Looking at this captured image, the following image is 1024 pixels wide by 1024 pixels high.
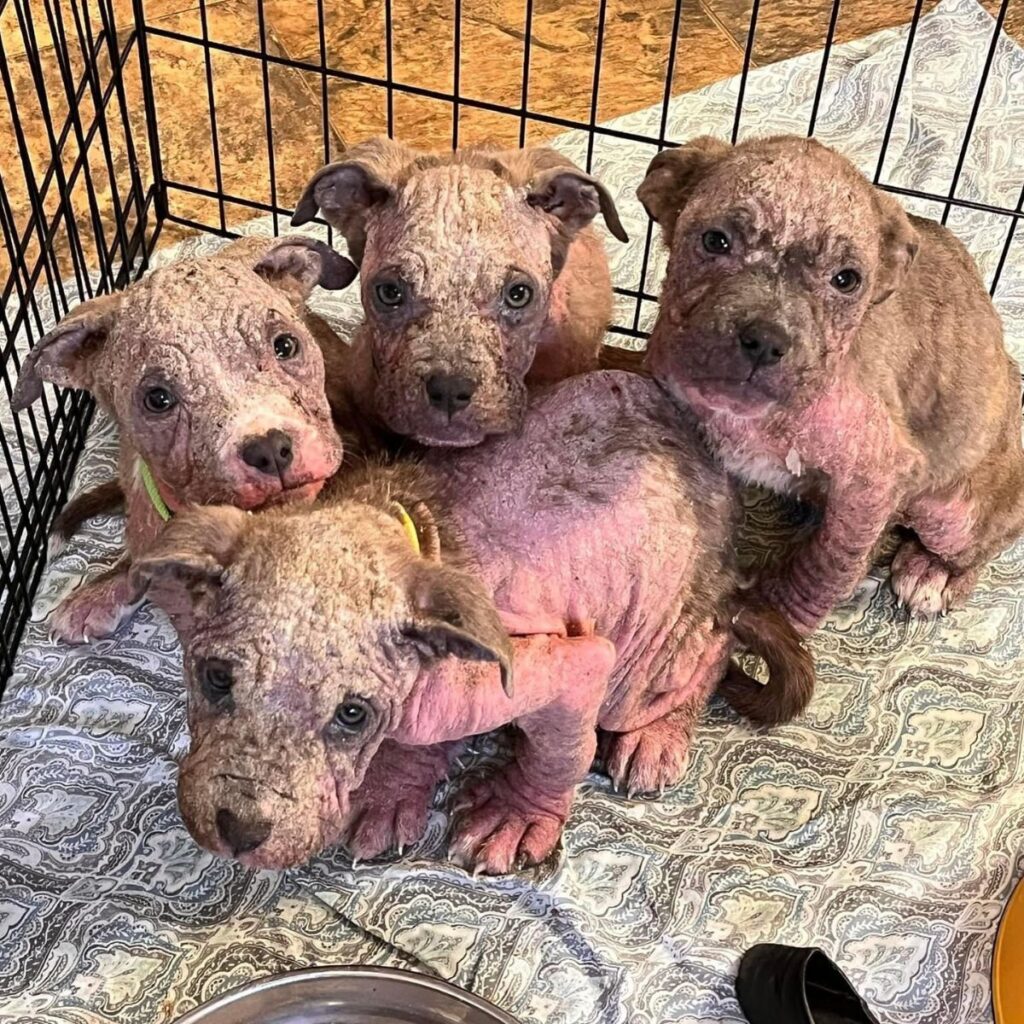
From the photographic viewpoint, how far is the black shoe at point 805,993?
6.27 feet

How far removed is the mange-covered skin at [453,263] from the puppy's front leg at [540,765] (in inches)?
14.3

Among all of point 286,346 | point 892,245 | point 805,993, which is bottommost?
point 805,993

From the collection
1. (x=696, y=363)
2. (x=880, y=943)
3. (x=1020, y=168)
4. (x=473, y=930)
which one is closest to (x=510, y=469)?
(x=696, y=363)

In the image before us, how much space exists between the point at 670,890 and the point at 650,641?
40cm

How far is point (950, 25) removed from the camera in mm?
3615

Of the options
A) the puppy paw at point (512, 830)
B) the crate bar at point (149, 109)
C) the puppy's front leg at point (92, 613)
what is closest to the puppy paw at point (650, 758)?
the puppy paw at point (512, 830)

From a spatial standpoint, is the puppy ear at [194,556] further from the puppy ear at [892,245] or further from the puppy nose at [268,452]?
the puppy ear at [892,245]

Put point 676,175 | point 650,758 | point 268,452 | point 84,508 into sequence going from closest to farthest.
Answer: point 268,452 < point 676,175 < point 650,758 < point 84,508

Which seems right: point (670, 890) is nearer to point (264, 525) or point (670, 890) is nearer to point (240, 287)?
point (264, 525)

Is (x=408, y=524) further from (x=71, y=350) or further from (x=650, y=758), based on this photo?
(x=650, y=758)

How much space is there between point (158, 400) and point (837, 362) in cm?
101

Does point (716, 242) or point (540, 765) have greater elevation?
point (716, 242)

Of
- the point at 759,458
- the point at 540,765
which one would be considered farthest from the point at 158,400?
the point at 759,458

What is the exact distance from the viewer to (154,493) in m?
1.98
